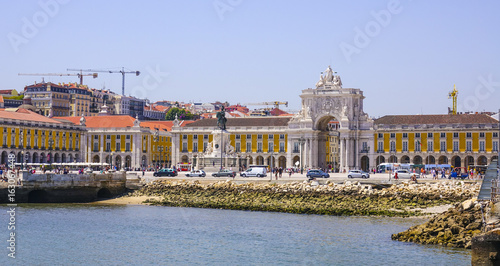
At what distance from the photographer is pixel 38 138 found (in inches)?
3853

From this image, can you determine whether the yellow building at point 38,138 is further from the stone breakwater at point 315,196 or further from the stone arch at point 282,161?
the stone breakwater at point 315,196

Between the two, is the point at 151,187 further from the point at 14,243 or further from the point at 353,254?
the point at 353,254

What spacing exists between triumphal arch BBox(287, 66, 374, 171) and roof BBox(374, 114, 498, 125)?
133 inches

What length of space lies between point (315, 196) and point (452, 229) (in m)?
Result: 21.0

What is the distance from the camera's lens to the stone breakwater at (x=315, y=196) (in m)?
46.7

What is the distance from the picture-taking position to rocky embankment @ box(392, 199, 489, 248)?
31031 mm

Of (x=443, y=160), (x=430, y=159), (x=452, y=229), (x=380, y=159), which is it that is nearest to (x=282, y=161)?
(x=380, y=159)

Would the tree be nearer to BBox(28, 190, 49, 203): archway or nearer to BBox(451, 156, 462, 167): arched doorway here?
BBox(451, 156, 462, 167): arched doorway

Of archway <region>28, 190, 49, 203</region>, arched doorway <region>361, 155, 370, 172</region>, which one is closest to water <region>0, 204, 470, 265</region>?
archway <region>28, 190, 49, 203</region>

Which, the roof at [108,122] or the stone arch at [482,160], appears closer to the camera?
the stone arch at [482,160]

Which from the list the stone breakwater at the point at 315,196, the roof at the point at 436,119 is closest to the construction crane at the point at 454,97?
the roof at the point at 436,119

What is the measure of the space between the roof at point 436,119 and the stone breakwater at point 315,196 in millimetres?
47295

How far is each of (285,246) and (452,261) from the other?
24.2 ft

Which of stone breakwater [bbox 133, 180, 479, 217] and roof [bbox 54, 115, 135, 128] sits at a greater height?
roof [bbox 54, 115, 135, 128]
